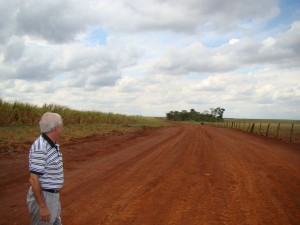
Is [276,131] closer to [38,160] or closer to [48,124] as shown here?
[48,124]

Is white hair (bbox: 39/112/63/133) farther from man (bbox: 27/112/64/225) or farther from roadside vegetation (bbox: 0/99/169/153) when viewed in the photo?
roadside vegetation (bbox: 0/99/169/153)

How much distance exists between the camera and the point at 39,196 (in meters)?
4.12

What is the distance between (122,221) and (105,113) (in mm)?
43857

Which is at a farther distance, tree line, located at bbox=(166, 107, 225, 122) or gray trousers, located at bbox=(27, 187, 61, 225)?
tree line, located at bbox=(166, 107, 225, 122)

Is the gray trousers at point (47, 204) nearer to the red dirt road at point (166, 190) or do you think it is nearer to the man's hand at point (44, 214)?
the man's hand at point (44, 214)

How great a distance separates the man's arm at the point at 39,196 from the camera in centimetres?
410

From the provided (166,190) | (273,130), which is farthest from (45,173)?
(273,130)

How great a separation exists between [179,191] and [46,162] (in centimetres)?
486

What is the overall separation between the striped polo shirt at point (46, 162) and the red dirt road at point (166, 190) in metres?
2.21

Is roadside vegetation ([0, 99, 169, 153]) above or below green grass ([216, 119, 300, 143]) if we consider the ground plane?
below

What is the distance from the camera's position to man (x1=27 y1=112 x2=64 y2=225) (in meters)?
4.12

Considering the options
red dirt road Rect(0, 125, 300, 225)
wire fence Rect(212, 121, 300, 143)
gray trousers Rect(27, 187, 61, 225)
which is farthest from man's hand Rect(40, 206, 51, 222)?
wire fence Rect(212, 121, 300, 143)

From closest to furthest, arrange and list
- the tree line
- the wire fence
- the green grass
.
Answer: the wire fence, the green grass, the tree line

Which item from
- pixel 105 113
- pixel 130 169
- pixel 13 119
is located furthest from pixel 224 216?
pixel 105 113
